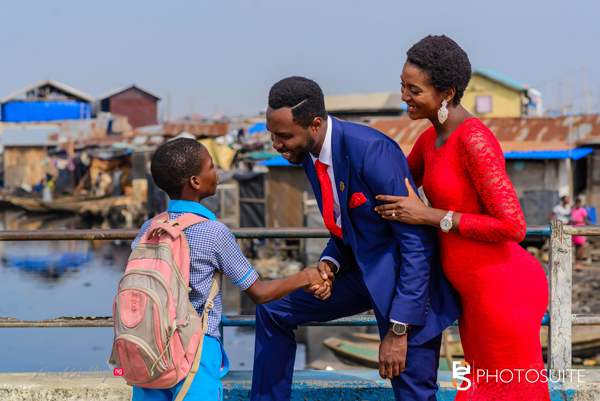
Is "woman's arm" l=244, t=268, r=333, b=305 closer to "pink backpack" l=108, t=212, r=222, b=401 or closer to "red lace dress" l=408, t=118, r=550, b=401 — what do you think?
"pink backpack" l=108, t=212, r=222, b=401

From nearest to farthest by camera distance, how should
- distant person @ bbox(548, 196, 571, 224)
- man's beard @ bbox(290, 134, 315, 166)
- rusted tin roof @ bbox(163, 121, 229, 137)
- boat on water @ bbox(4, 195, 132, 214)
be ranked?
man's beard @ bbox(290, 134, 315, 166) → distant person @ bbox(548, 196, 571, 224) → boat on water @ bbox(4, 195, 132, 214) → rusted tin roof @ bbox(163, 121, 229, 137)

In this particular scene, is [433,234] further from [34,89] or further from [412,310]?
[34,89]

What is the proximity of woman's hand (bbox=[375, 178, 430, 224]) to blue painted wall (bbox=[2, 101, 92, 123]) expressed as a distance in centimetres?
4441

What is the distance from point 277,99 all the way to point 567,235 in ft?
5.37

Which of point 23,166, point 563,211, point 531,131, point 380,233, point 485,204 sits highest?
point 531,131

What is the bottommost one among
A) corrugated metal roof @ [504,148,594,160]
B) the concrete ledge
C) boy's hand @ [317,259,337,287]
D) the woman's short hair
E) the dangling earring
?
the concrete ledge

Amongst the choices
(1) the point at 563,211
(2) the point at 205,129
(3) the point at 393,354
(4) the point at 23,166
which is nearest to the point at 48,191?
(4) the point at 23,166

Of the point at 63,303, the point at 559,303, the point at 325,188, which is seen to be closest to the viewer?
the point at 325,188

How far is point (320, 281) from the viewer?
7.62 feet

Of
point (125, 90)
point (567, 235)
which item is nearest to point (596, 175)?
point (567, 235)

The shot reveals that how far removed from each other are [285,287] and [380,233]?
44 cm

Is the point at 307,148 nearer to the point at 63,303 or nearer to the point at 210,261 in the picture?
the point at 210,261

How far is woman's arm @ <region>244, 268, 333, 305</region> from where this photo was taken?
2145 mm

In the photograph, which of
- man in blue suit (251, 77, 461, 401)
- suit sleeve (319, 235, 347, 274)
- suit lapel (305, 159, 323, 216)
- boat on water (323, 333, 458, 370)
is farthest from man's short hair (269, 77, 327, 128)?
boat on water (323, 333, 458, 370)
